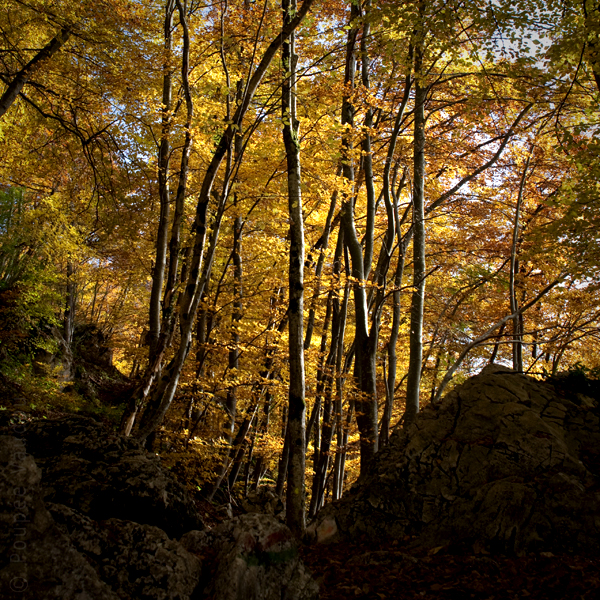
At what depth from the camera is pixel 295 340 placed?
5.12 meters

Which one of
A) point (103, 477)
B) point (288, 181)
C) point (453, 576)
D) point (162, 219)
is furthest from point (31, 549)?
point (162, 219)

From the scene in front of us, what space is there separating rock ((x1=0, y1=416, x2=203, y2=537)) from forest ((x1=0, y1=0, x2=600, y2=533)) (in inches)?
65.4

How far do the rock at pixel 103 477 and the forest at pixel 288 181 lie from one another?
166 centimetres

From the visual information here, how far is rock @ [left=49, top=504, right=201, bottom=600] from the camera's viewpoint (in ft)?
7.45

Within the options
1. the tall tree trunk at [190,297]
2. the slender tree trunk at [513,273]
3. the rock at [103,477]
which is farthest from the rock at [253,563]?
the slender tree trunk at [513,273]

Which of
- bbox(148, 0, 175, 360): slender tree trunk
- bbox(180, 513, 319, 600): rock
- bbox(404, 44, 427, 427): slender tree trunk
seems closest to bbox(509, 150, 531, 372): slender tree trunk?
bbox(404, 44, 427, 427): slender tree trunk

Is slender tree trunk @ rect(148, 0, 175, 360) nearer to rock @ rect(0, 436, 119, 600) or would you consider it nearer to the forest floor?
the forest floor

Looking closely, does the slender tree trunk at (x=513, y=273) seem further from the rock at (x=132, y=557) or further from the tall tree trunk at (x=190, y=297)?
the rock at (x=132, y=557)

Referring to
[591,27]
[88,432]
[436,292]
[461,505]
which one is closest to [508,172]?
[436,292]

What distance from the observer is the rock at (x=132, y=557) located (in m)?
2.27

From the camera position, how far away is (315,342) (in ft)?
37.3

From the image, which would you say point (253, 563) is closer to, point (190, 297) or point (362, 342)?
point (190, 297)

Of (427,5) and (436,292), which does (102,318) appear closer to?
(436,292)

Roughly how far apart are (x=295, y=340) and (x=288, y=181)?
6.99ft
